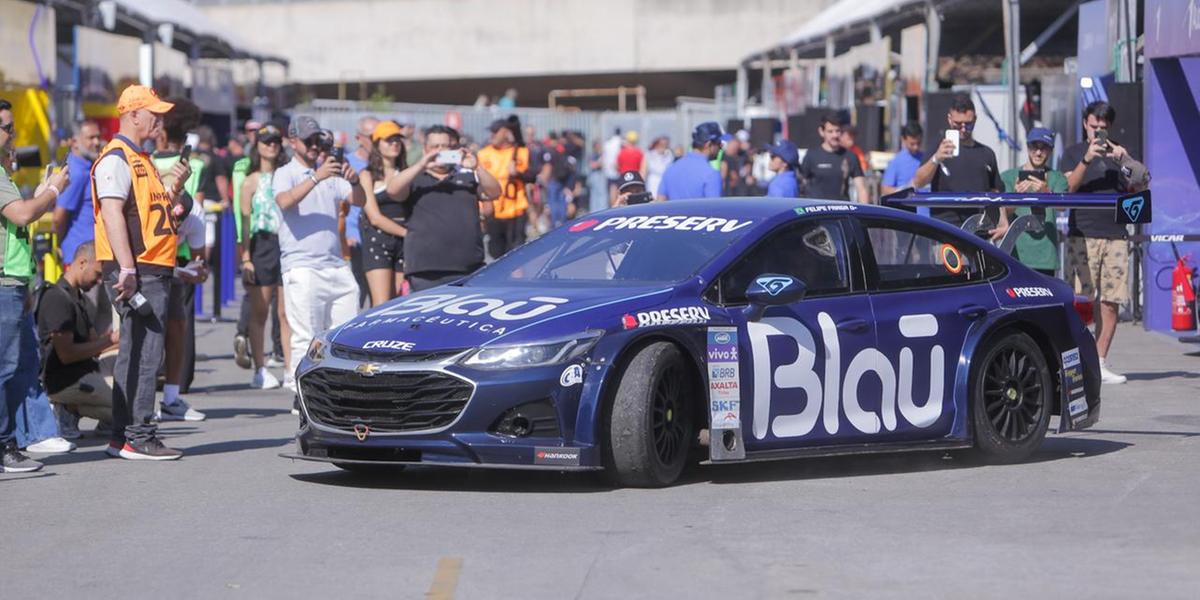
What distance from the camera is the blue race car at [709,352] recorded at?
8336 mm

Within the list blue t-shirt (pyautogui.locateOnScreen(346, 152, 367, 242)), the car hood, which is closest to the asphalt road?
the car hood

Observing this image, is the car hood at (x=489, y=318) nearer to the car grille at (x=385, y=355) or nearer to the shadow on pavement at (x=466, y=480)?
the car grille at (x=385, y=355)

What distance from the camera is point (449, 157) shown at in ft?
40.8

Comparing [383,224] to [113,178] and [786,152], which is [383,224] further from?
[786,152]

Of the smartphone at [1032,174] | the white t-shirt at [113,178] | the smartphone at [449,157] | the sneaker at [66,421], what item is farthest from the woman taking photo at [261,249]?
the smartphone at [1032,174]

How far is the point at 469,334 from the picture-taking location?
27.6ft

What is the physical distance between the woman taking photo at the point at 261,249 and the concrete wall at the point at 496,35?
4448 cm

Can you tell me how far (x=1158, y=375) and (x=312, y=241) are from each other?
6.12 m

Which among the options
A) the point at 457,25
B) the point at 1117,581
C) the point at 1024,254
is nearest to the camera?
the point at 1117,581

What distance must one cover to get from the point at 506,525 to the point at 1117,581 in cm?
242

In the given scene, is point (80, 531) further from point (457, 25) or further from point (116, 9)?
point (457, 25)

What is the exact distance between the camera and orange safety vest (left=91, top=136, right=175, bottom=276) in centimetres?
988

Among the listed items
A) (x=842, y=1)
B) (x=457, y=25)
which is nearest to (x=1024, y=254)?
(x=842, y=1)

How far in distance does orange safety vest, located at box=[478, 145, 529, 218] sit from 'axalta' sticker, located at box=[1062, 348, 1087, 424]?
10.00 m
